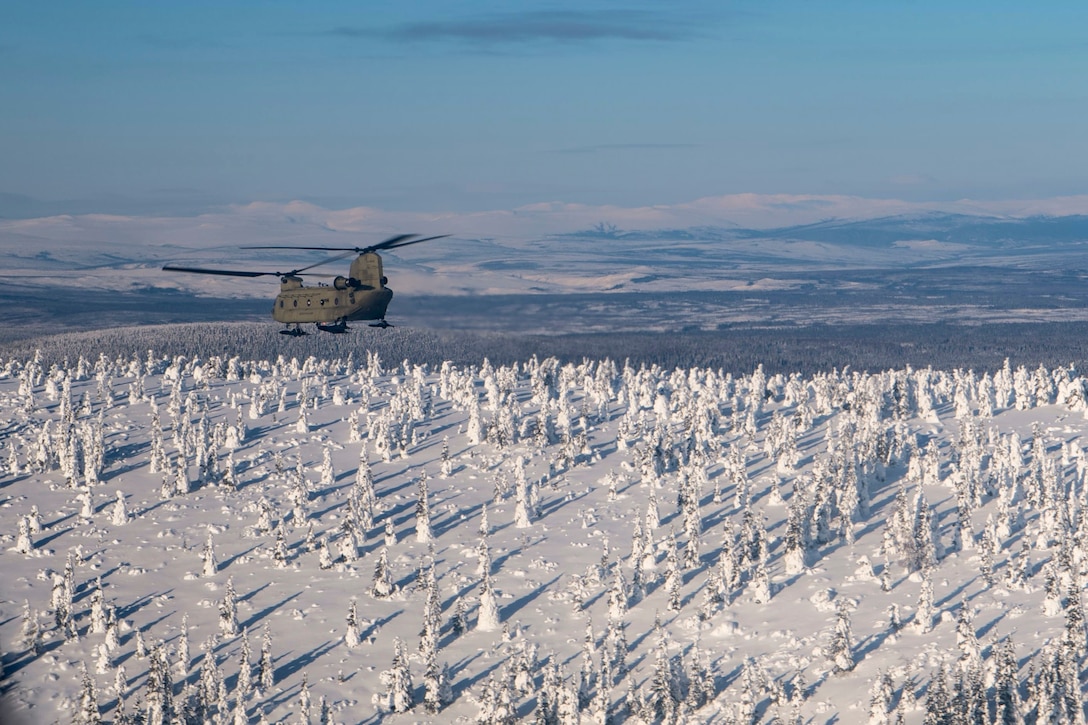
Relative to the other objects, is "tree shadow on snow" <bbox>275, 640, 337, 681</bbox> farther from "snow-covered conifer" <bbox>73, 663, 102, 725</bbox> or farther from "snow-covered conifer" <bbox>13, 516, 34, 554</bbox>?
"snow-covered conifer" <bbox>13, 516, 34, 554</bbox>

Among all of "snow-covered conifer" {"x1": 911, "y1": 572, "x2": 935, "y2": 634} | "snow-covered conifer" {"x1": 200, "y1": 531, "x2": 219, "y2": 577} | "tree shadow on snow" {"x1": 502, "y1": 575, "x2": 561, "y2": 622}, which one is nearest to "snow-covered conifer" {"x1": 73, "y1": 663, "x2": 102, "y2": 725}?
"snow-covered conifer" {"x1": 200, "y1": 531, "x2": 219, "y2": 577}

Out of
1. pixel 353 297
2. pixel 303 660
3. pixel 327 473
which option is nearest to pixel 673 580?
pixel 303 660

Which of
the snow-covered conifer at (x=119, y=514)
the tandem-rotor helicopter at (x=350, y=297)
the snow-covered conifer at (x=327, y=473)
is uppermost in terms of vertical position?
the tandem-rotor helicopter at (x=350, y=297)

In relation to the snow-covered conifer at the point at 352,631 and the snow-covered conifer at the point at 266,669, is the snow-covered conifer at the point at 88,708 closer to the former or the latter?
the snow-covered conifer at the point at 266,669

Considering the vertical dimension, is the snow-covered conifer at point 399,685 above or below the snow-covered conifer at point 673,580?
A: below

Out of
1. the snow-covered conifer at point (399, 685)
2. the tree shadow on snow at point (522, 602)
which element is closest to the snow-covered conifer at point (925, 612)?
the tree shadow on snow at point (522, 602)

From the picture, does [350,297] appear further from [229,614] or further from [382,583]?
[382,583]
